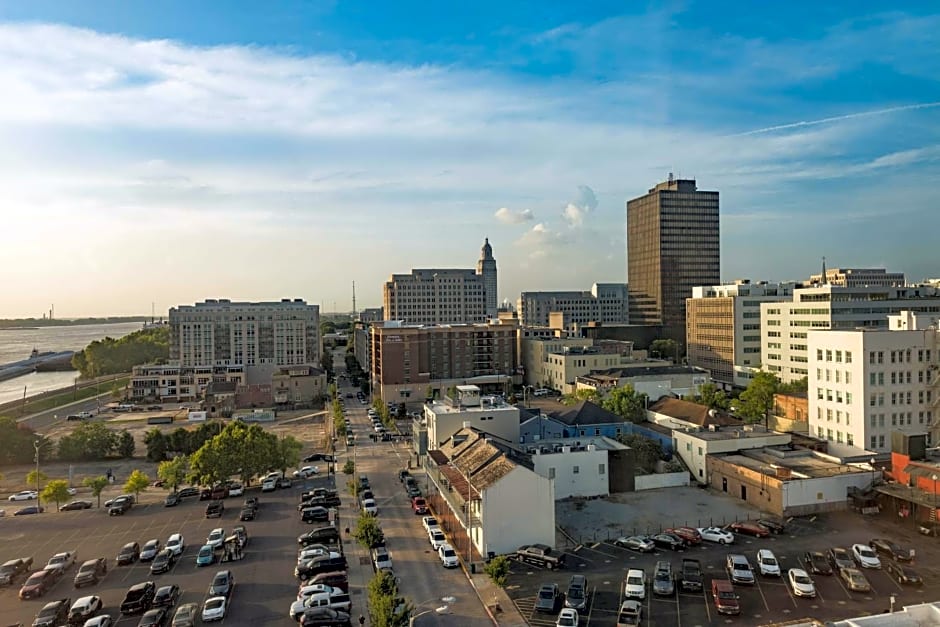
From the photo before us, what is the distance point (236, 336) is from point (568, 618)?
325 feet

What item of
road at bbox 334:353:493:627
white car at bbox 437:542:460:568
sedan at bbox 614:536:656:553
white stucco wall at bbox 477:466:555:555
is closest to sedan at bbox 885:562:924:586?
sedan at bbox 614:536:656:553

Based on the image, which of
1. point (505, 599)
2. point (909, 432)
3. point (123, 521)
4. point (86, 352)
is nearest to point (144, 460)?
point (123, 521)

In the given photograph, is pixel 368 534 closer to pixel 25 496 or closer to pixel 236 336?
pixel 25 496

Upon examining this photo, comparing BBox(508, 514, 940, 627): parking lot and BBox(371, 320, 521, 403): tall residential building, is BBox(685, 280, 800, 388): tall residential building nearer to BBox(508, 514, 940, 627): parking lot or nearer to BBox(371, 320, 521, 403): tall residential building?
BBox(371, 320, 521, 403): tall residential building

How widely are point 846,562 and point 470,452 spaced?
58.7ft

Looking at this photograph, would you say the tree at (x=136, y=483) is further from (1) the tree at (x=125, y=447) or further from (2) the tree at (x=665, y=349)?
(2) the tree at (x=665, y=349)

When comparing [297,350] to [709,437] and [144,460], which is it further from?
[709,437]

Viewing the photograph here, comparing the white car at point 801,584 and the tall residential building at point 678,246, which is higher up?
the tall residential building at point 678,246

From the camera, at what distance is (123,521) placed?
117 ft

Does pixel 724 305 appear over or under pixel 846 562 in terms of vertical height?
over

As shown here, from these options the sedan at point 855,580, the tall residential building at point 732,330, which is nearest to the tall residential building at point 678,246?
the tall residential building at point 732,330

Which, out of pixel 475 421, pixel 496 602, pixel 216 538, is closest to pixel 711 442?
pixel 475 421

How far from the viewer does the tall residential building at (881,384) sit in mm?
41156

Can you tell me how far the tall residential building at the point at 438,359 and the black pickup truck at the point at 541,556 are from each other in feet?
177
